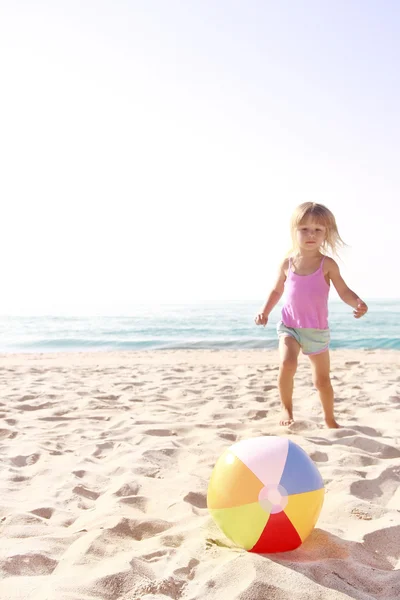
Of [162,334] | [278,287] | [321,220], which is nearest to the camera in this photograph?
[321,220]

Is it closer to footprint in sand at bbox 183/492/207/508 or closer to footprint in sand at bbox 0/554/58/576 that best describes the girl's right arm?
footprint in sand at bbox 183/492/207/508

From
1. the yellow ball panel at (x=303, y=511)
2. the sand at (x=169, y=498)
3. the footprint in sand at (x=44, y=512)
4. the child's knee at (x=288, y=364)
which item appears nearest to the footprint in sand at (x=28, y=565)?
the sand at (x=169, y=498)

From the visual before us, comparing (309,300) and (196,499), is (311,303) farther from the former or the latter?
(196,499)

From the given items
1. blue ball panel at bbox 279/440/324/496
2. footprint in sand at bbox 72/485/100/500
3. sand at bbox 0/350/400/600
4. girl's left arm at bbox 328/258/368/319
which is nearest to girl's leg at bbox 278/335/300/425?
sand at bbox 0/350/400/600

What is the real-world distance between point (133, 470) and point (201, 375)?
4.45m

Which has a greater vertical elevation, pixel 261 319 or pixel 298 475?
pixel 261 319

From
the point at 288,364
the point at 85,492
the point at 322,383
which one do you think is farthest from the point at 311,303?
the point at 85,492

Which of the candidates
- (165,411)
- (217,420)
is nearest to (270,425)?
(217,420)

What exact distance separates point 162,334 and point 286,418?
666 inches

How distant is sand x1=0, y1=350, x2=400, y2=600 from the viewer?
196 cm

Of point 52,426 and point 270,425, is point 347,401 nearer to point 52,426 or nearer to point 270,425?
point 270,425

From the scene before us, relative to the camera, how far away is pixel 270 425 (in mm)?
4523

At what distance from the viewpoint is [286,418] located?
456 centimetres

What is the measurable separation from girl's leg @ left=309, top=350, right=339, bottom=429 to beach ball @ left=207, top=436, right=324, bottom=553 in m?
2.13
